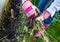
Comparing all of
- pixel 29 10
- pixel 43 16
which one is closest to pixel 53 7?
pixel 43 16

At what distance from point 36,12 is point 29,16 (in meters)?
0.06

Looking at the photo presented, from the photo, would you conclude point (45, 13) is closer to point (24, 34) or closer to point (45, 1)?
point (24, 34)

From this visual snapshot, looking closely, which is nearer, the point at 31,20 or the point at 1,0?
the point at 1,0

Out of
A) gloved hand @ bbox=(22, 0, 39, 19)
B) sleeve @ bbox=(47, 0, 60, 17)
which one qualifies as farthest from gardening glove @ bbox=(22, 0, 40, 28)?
sleeve @ bbox=(47, 0, 60, 17)

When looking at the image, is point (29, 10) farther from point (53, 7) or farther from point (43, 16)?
point (53, 7)

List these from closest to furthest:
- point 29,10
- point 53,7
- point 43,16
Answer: point 29,10, point 43,16, point 53,7

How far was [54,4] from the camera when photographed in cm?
243

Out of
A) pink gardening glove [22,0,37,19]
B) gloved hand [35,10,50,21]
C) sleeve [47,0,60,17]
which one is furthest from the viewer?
sleeve [47,0,60,17]

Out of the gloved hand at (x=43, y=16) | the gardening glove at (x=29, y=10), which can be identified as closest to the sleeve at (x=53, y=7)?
the gloved hand at (x=43, y=16)

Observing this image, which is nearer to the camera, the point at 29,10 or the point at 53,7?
the point at 29,10

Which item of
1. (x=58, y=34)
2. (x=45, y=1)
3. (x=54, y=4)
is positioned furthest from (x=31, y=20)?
(x=58, y=34)

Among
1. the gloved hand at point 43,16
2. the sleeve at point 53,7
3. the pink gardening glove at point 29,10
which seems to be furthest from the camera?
the sleeve at point 53,7

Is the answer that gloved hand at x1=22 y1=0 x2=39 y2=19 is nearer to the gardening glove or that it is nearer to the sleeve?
the gardening glove

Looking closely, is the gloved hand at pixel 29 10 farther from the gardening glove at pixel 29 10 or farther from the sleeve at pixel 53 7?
the sleeve at pixel 53 7
